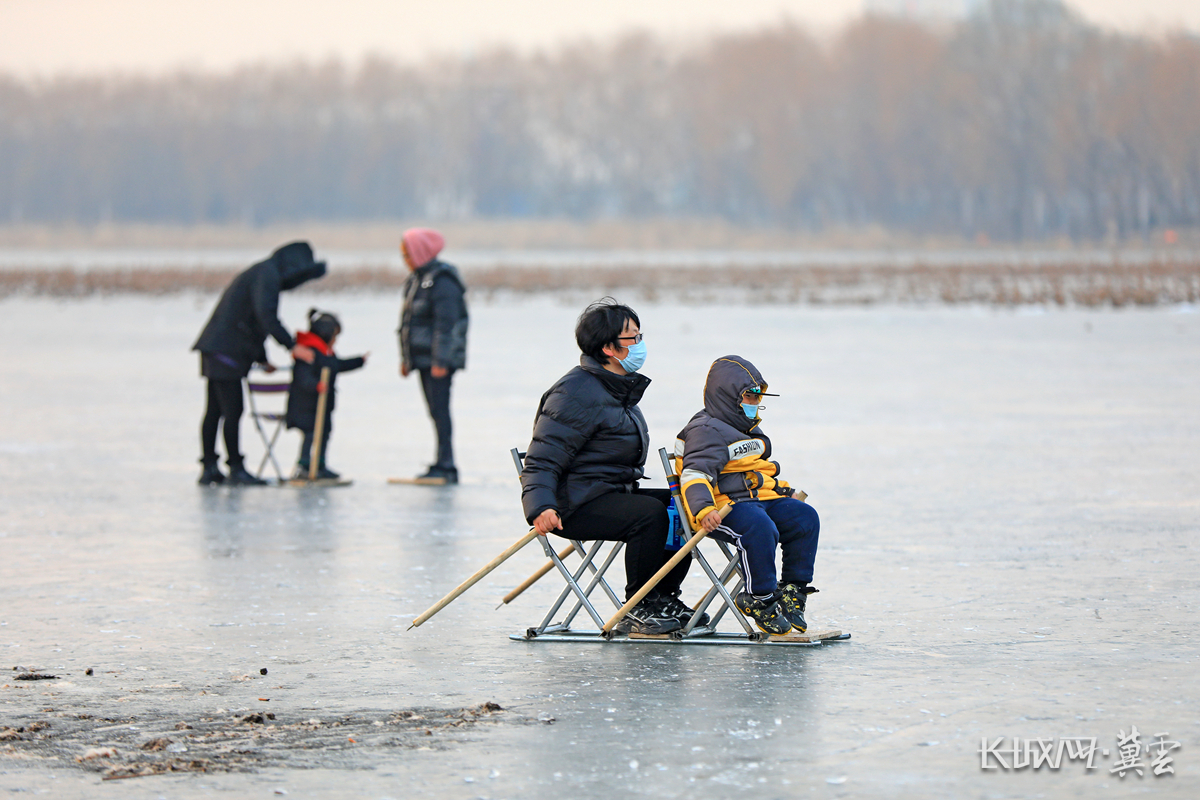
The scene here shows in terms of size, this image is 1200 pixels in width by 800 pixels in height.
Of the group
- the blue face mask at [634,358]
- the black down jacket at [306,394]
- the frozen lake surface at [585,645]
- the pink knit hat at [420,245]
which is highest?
the pink knit hat at [420,245]

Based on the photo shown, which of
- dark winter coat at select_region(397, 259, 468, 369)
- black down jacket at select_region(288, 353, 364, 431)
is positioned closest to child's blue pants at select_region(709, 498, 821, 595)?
dark winter coat at select_region(397, 259, 468, 369)

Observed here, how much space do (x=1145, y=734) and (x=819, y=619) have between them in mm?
2041

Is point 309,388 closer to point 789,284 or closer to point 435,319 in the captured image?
point 435,319

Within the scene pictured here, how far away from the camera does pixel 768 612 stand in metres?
6.17

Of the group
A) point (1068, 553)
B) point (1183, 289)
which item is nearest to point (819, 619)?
point (1068, 553)

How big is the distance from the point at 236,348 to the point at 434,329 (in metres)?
1.34

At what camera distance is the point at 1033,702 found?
525 cm

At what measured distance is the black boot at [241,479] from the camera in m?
11.2

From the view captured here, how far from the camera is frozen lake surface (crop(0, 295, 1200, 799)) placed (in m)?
4.62

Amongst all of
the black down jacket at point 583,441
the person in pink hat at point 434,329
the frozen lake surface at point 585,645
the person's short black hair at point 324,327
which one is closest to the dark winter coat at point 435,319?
the person in pink hat at point 434,329

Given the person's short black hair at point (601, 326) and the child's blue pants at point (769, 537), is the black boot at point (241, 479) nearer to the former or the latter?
the person's short black hair at point (601, 326)

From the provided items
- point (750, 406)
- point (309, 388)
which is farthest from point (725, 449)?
point (309, 388)

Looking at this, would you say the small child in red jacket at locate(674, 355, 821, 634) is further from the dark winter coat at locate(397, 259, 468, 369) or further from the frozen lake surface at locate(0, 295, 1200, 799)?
the dark winter coat at locate(397, 259, 468, 369)

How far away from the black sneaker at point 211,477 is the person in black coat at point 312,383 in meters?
0.51
